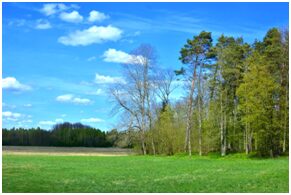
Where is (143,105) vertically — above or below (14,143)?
above

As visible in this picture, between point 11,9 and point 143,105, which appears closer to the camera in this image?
point 11,9

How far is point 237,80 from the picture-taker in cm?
3095

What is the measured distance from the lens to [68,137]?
41156mm

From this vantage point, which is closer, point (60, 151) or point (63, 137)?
point (63, 137)

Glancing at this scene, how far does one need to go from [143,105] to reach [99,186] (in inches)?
1001

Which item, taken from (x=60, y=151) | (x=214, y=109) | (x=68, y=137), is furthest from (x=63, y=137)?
(x=214, y=109)

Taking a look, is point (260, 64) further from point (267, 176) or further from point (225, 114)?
point (267, 176)

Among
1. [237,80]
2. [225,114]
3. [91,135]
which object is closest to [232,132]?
[225,114]

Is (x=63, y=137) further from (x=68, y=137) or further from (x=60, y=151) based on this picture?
(x=60, y=151)

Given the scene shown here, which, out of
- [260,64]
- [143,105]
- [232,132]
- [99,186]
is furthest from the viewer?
[143,105]

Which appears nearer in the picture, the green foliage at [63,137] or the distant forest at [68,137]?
the distant forest at [68,137]

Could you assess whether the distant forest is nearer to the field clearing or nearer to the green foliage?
the green foliage

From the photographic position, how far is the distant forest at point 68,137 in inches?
1418

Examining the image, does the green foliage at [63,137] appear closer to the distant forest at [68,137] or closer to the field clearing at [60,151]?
the distant forest at [68,137]
